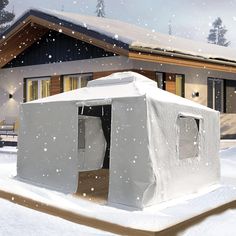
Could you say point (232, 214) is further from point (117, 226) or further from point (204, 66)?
point (204, 66)

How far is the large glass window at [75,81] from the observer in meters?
14.6

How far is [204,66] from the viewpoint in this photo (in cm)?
1416

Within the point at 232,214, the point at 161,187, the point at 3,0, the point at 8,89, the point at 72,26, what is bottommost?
the point at 232,214

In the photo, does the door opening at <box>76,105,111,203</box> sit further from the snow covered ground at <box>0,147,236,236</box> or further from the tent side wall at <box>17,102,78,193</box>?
the snow covered ground at <box>0,147,236,236</box>

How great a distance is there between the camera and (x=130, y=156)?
6.55m

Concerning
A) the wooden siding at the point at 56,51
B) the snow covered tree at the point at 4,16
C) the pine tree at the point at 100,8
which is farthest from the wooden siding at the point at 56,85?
the pine tree at the point at 100,8

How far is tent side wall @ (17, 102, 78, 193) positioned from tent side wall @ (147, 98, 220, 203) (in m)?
1.60

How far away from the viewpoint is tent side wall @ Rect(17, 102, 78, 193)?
758cm

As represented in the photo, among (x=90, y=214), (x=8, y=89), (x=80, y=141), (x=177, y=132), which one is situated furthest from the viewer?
(x=8, y=89)

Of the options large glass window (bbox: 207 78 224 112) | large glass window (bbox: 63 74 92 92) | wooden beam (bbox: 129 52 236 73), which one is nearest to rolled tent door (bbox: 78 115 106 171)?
wooden beam (bbox: 129 52 236 73)

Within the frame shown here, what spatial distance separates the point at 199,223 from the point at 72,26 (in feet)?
28.6

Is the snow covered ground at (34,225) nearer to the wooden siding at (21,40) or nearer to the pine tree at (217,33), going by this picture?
the wooden siding at (21,40)

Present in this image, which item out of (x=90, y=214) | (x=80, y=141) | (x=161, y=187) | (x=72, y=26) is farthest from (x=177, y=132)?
(x=72, y=26)

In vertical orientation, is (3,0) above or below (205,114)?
above
